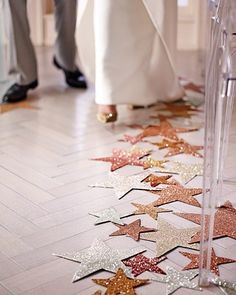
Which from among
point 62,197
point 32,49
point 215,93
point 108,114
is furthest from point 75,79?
point 215,93

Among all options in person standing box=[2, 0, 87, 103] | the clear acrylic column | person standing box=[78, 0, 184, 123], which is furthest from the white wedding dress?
the clear acrylic column

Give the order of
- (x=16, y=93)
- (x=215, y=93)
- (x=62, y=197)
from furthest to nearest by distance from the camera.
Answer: (x=16, y=93) < (x=62, y=197) < (x=215, y=93)

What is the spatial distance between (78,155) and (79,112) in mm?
526

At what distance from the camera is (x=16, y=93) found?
263cm

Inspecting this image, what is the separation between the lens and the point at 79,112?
2.48m

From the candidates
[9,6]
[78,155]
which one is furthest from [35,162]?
[9,6]

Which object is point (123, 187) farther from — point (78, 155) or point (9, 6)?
point (9, 6)

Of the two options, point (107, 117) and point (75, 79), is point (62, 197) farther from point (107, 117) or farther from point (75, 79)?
point (75, 79)

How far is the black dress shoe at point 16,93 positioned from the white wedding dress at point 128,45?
0.36m

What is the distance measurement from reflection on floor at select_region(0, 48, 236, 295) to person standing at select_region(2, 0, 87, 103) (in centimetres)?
12

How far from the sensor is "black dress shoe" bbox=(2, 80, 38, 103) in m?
2.61

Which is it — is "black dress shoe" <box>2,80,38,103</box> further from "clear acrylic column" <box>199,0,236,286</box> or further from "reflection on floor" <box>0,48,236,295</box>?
"clear acrylic column" <box>199,0,236,286</box>

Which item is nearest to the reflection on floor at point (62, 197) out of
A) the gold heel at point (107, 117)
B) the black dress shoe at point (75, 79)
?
the gold heel at point (107, 117)

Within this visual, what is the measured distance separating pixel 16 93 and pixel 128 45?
649 millimetres
